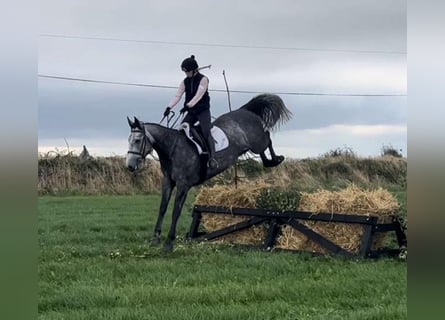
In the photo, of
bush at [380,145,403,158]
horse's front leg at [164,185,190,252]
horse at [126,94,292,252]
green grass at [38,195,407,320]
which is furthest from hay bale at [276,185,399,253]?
horse's front leg at [164,185,190,252]

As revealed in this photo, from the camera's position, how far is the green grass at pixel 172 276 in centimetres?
464

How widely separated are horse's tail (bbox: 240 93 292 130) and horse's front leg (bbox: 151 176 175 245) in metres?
0.75

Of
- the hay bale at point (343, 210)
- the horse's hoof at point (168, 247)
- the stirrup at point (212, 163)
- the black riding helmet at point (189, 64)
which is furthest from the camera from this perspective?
the hay bale at point (343, 210)

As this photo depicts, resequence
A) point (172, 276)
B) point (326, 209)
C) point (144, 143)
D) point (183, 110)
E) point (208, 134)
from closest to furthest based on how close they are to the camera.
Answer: point (172, 276), point (144, 143), point (183, 110), point (208, 134), point (326, 209)

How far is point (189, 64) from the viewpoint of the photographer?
5.13m

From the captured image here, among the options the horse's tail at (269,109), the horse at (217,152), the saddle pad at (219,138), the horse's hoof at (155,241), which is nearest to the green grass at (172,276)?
the horse's hoof at (155,241)

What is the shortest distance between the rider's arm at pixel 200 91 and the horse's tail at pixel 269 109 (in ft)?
1.22

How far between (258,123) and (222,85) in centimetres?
55

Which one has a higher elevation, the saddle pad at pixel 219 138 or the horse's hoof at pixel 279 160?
the saddle pad at pixel 219 138

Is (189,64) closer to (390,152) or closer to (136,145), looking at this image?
(136,145)

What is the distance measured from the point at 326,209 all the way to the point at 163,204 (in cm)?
129

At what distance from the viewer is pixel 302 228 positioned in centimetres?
605

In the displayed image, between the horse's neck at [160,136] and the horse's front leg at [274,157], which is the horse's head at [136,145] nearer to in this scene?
the horse's neck at [160,136]

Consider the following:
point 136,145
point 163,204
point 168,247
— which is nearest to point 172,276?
point 168,247
